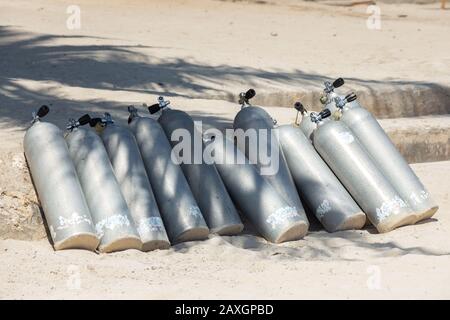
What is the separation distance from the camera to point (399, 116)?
1191cm

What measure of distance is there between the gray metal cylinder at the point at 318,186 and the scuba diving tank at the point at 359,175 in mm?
59

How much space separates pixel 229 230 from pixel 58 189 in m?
1.21

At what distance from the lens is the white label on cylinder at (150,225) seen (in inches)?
299

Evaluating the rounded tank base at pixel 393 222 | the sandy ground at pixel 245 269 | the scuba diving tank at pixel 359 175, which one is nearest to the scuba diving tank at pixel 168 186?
the sandy ground at pixel 245 269

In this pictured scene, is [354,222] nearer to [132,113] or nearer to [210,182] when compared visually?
[210,182]

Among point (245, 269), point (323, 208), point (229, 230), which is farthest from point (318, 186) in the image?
point (245, 269)

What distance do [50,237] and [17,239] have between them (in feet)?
0.70

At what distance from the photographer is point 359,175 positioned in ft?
27.6

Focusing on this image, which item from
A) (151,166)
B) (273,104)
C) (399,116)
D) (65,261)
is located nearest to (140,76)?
(273,104)

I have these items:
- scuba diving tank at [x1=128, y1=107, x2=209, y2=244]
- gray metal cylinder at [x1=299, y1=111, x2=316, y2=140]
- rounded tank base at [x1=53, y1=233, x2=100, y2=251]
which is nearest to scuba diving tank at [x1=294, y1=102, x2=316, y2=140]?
gray metal cylinder at [x1=299, y1=111, x2=316, y2=140]

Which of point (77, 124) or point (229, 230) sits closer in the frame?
point (229, 230)

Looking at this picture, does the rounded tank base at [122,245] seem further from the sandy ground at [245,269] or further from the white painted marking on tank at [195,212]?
the white painted marking on tank at [195,212]

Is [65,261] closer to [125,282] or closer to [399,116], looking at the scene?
[125,282]

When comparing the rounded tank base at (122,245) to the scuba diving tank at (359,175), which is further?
the scuba diving tank at (359,175)
